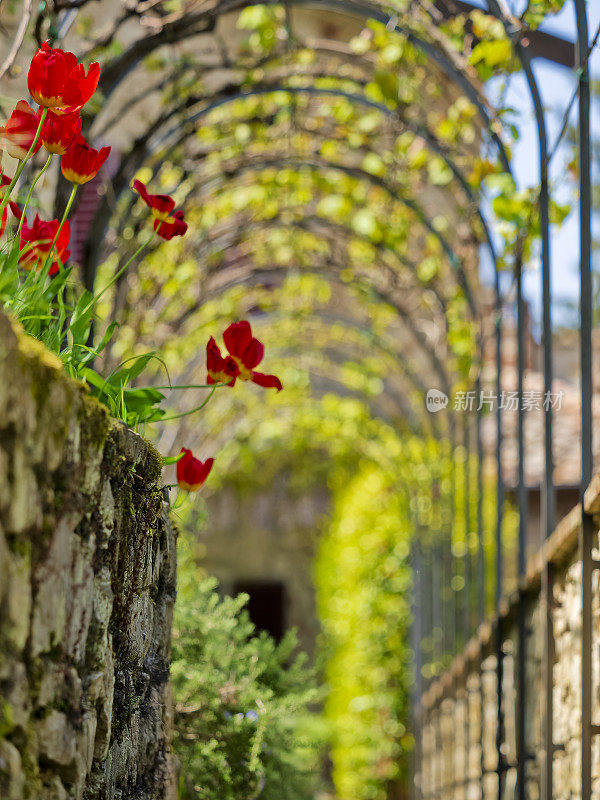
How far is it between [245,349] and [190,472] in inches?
10.6

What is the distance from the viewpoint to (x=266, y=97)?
436 centimetres

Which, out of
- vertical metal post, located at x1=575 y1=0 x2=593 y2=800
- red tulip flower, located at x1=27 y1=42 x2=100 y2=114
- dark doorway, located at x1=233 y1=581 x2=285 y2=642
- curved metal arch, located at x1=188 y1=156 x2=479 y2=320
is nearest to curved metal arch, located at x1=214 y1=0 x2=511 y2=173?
vertical metal post, located at x1=575 y1=0 x2=593 y2=800

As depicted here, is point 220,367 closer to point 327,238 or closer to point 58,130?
point 58,130

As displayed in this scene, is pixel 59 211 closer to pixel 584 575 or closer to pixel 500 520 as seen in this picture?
pixel 584 575

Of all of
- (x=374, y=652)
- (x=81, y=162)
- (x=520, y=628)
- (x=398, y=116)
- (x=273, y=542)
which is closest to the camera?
(x=81, y=162)

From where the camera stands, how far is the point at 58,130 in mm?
1337

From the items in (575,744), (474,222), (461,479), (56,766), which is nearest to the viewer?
(56,766)

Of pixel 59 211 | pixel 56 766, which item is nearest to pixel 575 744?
pixel 56 766

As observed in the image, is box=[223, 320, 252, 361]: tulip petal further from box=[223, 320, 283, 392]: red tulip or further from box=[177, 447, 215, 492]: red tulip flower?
box=[177, 447, 215, 492]: red tulip flower

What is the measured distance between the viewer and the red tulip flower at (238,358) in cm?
148

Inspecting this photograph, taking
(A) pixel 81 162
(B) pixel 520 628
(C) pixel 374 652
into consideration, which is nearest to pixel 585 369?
(B) pixel 520 628

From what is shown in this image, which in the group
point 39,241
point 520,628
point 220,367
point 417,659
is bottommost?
point 417,659

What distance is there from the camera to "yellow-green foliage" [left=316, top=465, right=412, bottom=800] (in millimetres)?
8555

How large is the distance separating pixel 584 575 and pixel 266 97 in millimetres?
2939
